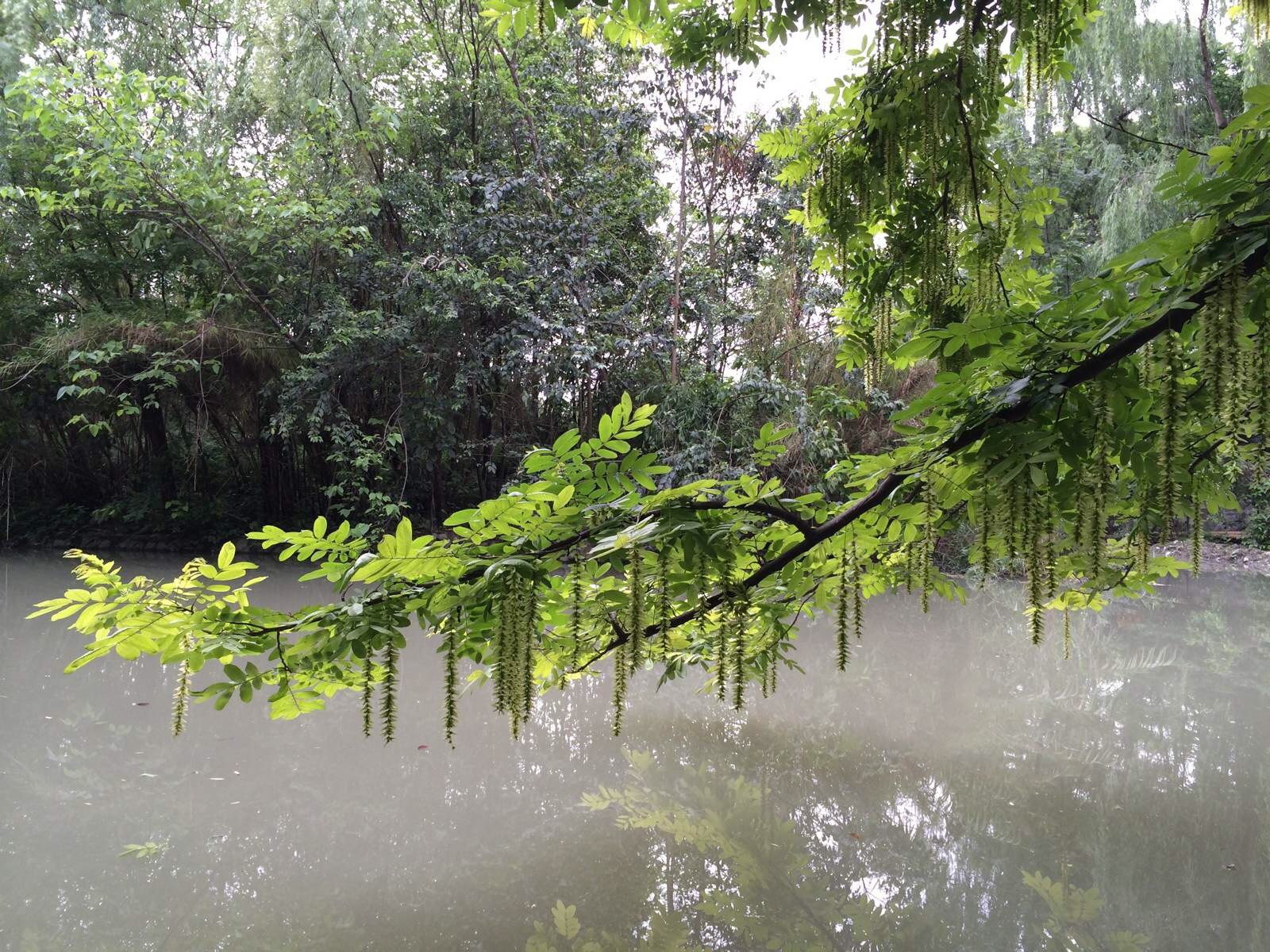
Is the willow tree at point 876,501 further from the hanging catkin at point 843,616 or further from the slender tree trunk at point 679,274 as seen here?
the slender tree trunk at point 679,274

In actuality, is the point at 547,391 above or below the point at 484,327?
below

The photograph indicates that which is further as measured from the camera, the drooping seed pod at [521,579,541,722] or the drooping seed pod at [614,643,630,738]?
the drooping seed pod at [614,643,630,738]

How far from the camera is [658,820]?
2.56 metres

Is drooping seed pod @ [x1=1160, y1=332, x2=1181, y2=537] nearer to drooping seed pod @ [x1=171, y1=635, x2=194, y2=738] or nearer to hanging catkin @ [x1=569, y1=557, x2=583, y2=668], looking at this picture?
hanging catkin @ [x1=569, y1=557, x2=583, y2=668]

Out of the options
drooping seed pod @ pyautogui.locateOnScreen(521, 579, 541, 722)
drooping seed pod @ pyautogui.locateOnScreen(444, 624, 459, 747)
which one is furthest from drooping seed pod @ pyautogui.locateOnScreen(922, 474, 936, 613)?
drooping seed pod @ pyautogui.locateOnScreen(444, 624, 459, 747)

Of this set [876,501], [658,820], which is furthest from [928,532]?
[658,820]

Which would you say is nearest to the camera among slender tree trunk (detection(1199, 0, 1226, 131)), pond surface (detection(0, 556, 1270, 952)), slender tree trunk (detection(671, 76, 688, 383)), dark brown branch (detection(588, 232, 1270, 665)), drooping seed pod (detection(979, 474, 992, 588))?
dark brown branch (detection(588, 232, 1270, 665))

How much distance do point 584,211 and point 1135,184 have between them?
4915mm

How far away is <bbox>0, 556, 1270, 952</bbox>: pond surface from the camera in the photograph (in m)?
2.03

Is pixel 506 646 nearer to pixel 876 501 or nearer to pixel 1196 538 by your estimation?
pixel 876 501

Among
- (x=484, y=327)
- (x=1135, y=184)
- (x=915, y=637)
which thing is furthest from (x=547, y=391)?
(x=1135, y=184)

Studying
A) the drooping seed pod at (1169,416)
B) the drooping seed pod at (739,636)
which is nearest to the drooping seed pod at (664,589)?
the drooping seed pod at (739,636)

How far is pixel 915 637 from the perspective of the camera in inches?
203

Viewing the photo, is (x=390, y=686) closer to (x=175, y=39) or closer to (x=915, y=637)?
(x=915, y=637)
